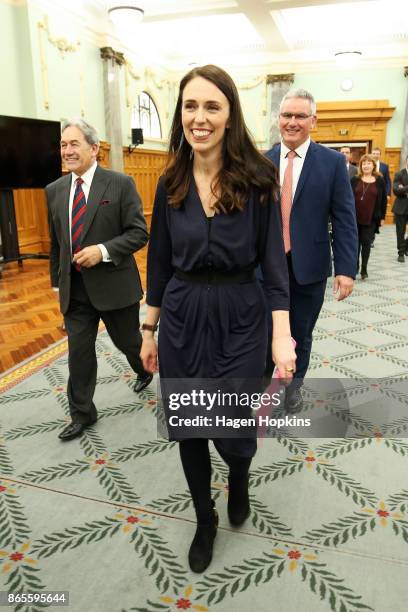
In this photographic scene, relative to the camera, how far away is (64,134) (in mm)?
2520

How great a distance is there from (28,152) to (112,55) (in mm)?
4309

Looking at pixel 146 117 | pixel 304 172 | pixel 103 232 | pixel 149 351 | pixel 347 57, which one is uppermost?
pixel 347 57

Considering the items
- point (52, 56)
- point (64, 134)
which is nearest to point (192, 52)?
point (52, 56)

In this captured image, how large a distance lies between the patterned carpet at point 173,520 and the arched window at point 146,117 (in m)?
10.6

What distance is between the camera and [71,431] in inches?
110

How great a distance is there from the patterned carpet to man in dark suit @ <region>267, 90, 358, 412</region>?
92cm

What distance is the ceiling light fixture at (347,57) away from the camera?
11.9 meters

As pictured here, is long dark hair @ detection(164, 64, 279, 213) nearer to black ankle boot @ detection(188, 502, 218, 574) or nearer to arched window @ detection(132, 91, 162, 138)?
black ankle boot @ detection(188, 502, 218, 574)

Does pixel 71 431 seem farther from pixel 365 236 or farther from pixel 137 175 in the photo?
pixel 137 175

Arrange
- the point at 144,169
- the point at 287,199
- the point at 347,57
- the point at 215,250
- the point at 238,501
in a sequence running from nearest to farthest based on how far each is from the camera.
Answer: the point at 215,250 < the point at 238,501 < the point at 287,199 < the point at 347,57 < the point at 144,169

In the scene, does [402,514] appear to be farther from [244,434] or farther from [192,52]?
[192,52]

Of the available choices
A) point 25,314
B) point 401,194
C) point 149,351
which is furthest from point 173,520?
point 401,194

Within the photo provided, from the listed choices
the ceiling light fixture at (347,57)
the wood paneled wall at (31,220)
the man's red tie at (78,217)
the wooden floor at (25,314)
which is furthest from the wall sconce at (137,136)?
the man's red tie at (78,217)

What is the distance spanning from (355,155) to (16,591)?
1386 cm
